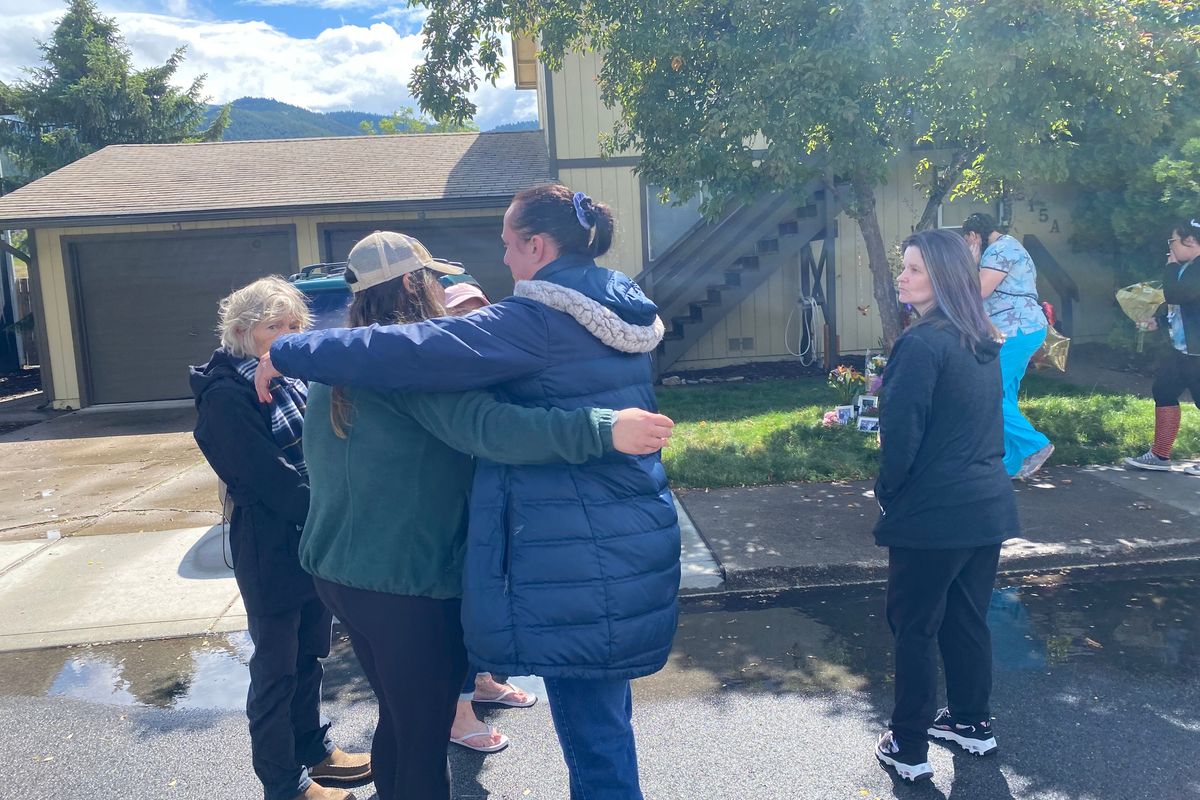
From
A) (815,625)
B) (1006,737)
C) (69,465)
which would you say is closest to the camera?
(1006,737)

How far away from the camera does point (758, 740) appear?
363 centimetres

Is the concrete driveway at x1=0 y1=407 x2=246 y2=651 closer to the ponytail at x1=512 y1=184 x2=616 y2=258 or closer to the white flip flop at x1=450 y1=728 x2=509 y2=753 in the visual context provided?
the white flip flop at x1=450 y1=728 x2=509 y2=753

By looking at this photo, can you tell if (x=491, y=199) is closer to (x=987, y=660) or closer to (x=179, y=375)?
(x=179, y=375)

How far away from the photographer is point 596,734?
7.71ft

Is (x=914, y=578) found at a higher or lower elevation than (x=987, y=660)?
higher

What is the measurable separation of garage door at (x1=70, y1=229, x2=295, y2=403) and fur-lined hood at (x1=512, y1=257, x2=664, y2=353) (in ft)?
38.0

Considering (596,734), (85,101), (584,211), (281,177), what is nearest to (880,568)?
(596,734)

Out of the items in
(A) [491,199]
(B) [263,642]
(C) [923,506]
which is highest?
(A) [491,199]

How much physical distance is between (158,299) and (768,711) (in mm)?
11679

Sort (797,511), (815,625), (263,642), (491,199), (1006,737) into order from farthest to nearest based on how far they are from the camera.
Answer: (491,199)
(797,511)
(815,625)
(1006,737)
(263,642)

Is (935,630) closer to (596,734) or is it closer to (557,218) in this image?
(596,734)

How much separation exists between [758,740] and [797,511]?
2878 millimetres

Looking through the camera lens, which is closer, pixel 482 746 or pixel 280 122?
pixel 482 746

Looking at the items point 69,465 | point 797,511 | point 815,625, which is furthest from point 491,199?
point 815,625
